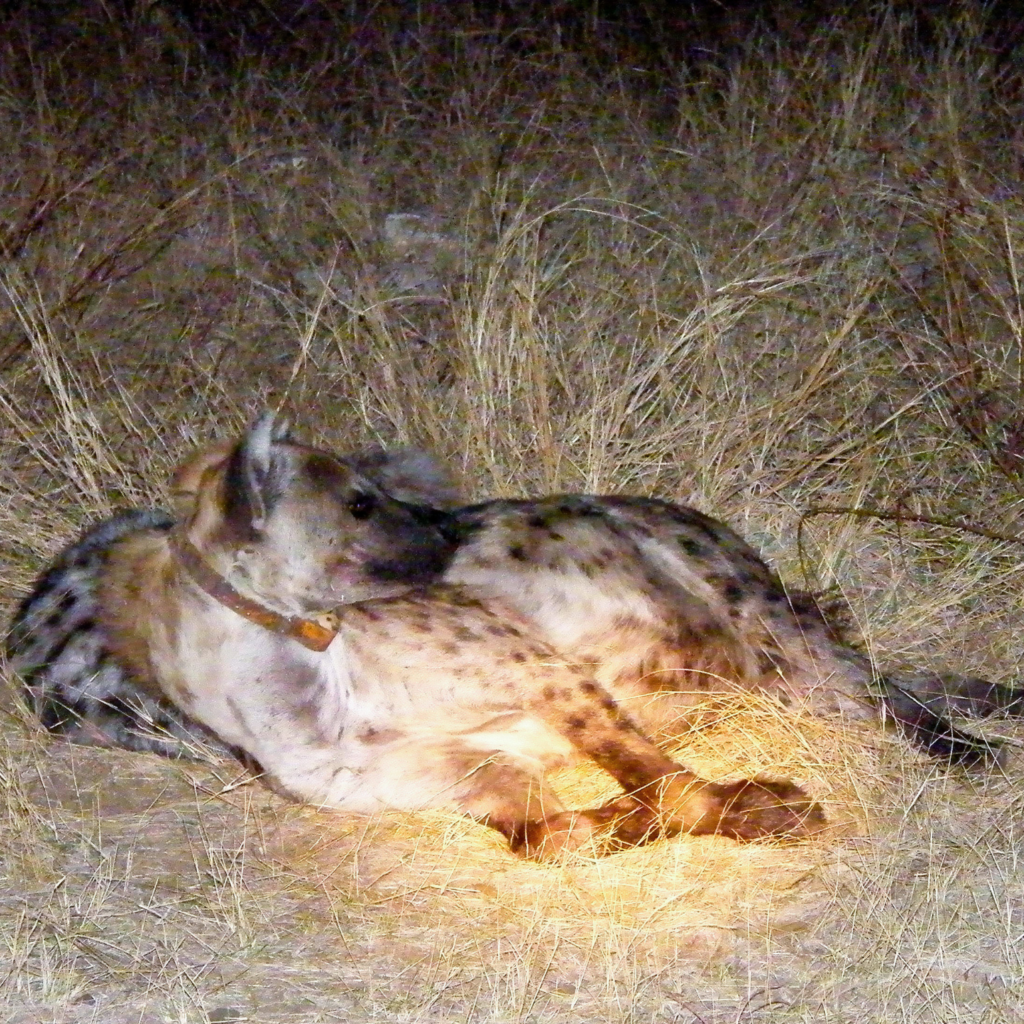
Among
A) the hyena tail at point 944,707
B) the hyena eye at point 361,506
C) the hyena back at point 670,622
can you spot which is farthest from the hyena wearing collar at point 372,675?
the hyena tail at point 944,707

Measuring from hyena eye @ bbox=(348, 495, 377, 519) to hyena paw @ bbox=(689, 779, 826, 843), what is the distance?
0.80 m

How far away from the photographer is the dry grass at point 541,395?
2605mm

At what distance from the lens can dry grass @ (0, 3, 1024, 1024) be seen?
261cm

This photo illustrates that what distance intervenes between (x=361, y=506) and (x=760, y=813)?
0.89 m

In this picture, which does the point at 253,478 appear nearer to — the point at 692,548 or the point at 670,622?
the point at 670,622

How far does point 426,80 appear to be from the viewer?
7.12m

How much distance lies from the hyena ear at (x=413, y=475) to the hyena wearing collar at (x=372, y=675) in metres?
0.39

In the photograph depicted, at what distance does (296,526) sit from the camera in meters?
2.94

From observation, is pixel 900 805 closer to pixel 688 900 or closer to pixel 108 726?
pixel 688 900

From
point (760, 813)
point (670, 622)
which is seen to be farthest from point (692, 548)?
point (760, 813)

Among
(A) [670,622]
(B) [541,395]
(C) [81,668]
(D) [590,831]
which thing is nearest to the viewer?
(D) [590,831]

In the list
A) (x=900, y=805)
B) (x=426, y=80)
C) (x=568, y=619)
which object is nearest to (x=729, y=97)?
(x=426, y=80)

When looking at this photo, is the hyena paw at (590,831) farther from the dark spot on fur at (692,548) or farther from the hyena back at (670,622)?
the dark spot on fur at (692,548)

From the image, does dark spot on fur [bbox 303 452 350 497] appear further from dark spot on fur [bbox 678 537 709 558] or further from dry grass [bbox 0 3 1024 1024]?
dark spot on fur [bbox 678 537 709 558]
